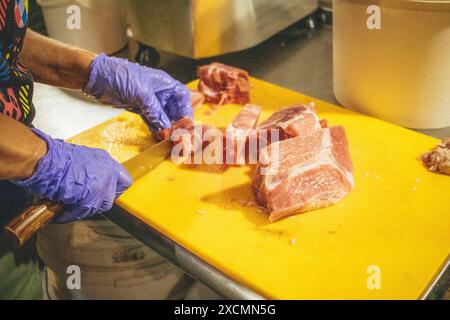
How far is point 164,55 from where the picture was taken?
2.66 m

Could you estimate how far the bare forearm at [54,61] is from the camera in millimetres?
1728

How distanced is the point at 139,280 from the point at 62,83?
1.00 meters

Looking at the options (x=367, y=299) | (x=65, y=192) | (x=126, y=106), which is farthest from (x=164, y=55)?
(x=367, y=299)

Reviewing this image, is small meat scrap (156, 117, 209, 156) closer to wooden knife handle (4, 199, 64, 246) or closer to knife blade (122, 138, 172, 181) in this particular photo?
knife blade (122, 138, 172, 181)

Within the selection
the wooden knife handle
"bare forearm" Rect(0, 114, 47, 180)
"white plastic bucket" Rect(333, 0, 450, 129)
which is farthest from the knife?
"white plastic bucket" Rect(333, 0, 450, 129)

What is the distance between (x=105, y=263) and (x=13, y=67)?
100 centimetres

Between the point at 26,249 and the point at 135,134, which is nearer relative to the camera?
the point at 26,249

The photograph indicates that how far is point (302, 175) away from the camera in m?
1.53

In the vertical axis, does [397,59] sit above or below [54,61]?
below

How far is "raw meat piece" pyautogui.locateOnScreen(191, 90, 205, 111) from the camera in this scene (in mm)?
2027

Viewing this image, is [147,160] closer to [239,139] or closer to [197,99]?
[239,139]

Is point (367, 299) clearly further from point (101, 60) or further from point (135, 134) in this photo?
point (101, 60)

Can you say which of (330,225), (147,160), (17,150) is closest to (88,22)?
(147,160)

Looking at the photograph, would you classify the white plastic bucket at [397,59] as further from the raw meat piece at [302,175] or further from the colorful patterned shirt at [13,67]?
the colorful patterned shirt at [13,67]
